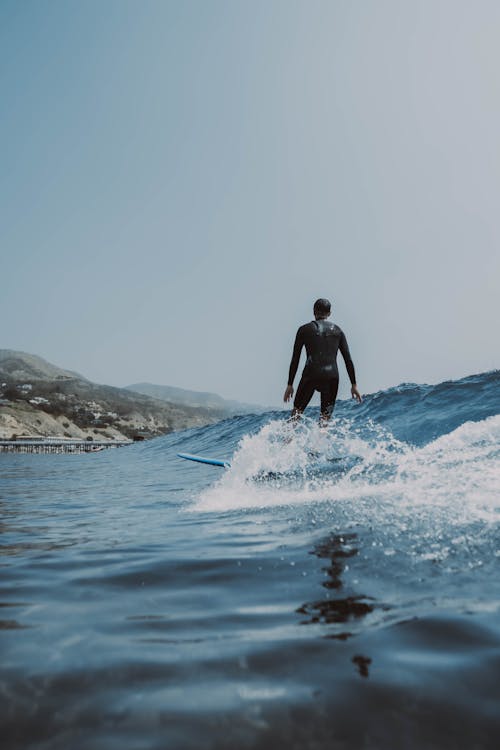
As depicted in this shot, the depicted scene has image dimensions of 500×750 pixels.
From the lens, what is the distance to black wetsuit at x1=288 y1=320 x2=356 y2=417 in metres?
9.93

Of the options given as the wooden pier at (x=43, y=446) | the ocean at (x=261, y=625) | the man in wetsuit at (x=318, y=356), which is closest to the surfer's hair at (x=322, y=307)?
the man in wetsuit at (x=318, y=356)

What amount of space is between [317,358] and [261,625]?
310 inches

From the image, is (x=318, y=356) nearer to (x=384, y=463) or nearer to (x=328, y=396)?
(x=328, y=396)

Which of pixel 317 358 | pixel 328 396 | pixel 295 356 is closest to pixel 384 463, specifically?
pixel 328 396

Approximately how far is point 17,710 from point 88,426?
118 metres

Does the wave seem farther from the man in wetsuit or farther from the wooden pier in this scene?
the wooden pier

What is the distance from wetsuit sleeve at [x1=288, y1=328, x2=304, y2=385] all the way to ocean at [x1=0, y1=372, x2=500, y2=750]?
4199 mm

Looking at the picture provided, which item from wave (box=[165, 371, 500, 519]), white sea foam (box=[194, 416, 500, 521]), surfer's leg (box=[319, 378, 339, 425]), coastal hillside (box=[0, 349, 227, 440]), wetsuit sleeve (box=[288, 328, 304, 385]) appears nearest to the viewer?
white sea foam (box=[194, 416, 500, 521])

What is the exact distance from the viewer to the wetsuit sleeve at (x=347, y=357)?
1018 cm

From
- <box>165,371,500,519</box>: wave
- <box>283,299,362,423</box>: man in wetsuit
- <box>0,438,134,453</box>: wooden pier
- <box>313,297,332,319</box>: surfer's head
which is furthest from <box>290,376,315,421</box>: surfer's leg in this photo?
<box>0,438,134,453</box>: wooden pier

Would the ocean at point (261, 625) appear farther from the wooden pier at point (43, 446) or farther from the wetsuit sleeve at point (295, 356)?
the wooden pier at point (43, 446)

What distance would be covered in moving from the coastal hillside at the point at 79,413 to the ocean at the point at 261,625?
62.2m

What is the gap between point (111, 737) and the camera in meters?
1.51

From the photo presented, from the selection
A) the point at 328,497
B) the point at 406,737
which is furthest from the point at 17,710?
the point at 328,497
